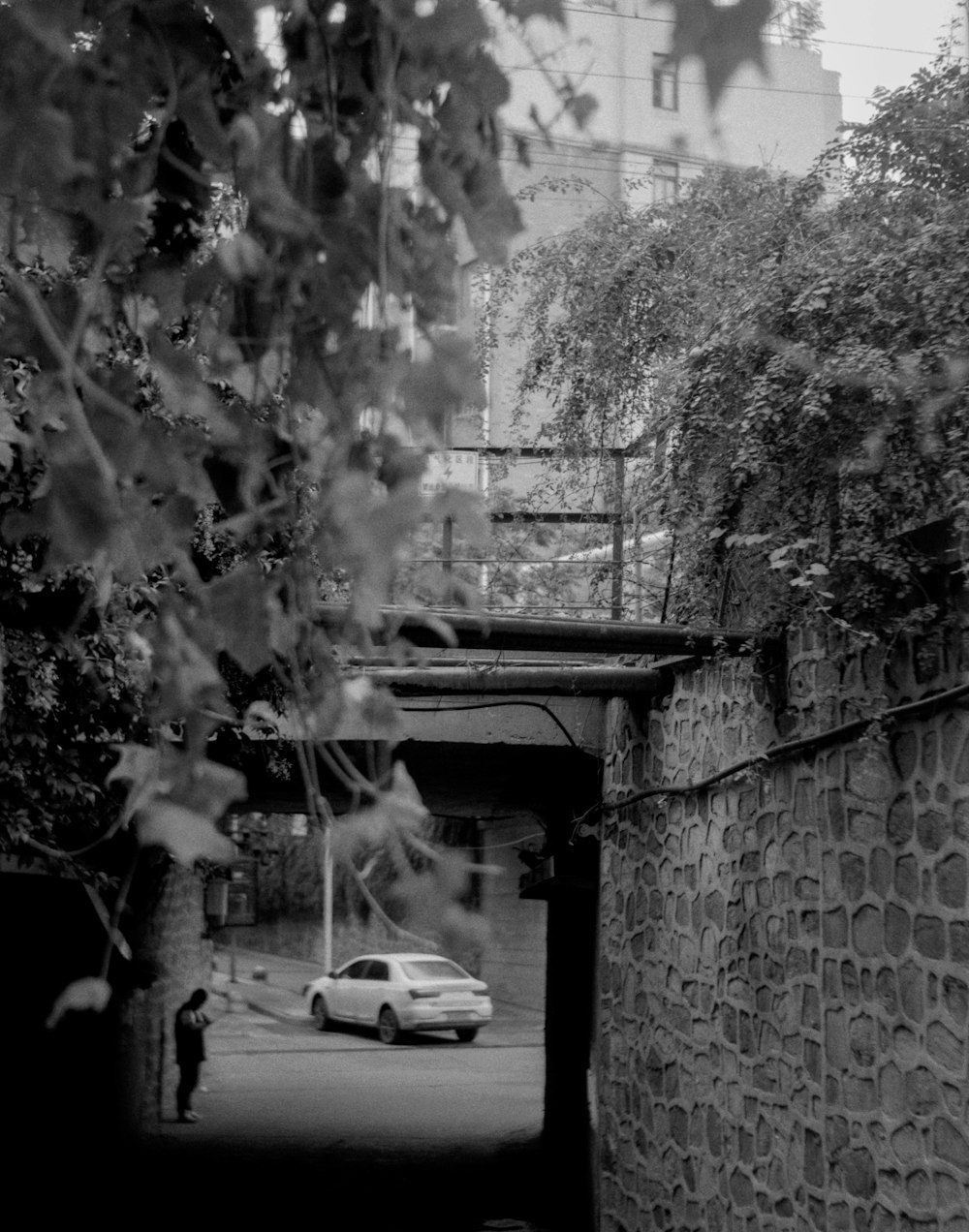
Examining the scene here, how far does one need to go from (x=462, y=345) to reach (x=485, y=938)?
0.75m

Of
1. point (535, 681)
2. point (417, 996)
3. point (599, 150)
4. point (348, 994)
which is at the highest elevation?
point (599, 150)

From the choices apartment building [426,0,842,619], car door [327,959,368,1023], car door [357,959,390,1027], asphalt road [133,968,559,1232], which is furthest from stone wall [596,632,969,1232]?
car door [327,959,368,1023]

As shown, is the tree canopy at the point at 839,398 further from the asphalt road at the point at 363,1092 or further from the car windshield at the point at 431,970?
the car windshield at the point at 431,970

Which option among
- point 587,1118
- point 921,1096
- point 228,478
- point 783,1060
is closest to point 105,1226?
point 587,1118

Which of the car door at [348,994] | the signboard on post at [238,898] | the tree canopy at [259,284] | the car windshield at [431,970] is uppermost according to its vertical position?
the tree canopy at [259,284]

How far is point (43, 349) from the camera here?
2.20 meters

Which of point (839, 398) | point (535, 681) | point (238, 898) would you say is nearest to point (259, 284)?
point (839, 398)

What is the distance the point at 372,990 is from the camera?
26.4 m

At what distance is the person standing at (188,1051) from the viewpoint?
54.3ft

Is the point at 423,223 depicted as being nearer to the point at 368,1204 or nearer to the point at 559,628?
the point at 559,628

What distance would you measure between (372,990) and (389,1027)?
725 millimetres

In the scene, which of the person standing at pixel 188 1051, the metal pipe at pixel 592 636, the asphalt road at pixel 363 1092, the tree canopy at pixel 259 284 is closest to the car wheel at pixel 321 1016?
the asphalt road at pixel 363 1092

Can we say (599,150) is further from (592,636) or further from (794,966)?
(794,966)

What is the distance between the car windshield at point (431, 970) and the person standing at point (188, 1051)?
8917 mm
